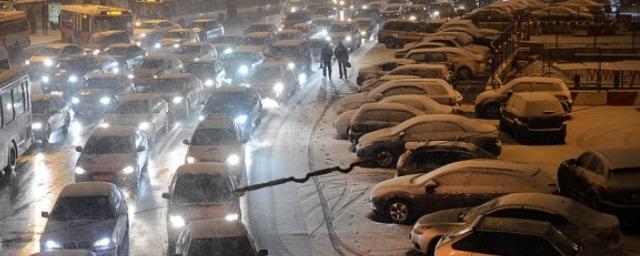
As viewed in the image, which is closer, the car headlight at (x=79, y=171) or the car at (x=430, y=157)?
the car at (x=430, y=157)

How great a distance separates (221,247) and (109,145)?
9336 mm

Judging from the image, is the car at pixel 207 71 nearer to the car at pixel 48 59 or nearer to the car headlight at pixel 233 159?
the car at pixel 48 59

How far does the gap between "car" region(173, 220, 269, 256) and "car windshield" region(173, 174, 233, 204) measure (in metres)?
3.39

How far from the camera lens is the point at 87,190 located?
17.2 meters

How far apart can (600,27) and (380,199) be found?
1333 inches

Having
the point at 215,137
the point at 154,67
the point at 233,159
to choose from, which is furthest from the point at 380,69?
the point at 233,159

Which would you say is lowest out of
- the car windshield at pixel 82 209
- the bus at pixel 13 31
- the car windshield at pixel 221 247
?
the car windshield at pixel 82 209

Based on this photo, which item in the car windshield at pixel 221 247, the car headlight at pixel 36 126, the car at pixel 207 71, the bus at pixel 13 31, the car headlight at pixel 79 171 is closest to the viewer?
the car windshield at pixel 221 247

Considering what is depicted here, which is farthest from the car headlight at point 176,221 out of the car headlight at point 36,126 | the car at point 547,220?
the car headlight at point 36,126

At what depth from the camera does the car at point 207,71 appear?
3656 centimetres

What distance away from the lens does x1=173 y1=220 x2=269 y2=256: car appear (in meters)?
13.7

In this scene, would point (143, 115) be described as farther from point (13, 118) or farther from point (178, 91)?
point (178, 91)

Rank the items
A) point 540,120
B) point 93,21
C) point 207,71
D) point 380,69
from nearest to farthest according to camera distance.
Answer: point 540,120
point 380,69
point 207,71
point 93,21

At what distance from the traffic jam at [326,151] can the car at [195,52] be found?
0.27ft
